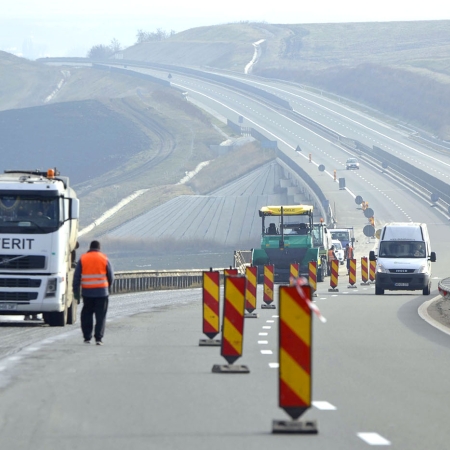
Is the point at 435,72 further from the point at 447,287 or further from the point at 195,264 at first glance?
the point at 447,287

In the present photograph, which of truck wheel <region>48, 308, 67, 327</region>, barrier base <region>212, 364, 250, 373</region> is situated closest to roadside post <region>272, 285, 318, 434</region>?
barrier base <region>212, 364, 250, 373</region>

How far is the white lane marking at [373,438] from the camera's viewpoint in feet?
27.7

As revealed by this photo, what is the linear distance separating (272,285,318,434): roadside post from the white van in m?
27.8

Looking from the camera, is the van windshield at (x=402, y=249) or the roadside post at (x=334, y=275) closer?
the roadside post at (x=334, y=275)

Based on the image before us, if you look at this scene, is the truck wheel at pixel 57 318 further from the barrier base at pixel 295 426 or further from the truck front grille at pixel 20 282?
the barrier base at pixel 295 426

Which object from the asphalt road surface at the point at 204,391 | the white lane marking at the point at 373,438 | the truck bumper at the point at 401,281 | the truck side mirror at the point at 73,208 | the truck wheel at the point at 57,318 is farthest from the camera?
the truck bumper at the point at 401,281

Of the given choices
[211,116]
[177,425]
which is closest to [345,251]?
[177,425]

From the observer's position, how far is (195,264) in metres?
87.5

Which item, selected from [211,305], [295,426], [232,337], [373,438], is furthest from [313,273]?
[373,438]

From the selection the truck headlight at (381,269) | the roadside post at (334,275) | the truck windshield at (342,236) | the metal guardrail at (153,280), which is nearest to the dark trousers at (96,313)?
the metal guardrail at (153,280)

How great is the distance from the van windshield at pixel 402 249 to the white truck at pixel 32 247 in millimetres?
19421

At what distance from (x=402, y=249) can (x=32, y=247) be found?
2050cm

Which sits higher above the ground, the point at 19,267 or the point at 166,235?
the point at 19,267

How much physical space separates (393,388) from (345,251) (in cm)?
5502
